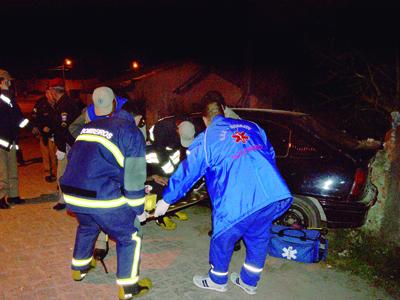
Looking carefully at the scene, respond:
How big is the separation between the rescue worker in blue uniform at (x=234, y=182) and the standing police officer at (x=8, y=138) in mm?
3756

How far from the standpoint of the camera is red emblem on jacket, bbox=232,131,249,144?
10.7 ft

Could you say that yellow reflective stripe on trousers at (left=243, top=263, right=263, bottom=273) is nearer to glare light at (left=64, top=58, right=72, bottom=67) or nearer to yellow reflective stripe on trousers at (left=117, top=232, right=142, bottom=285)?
yellow reflective stripe on trousers at (left=117, top=232, right=142, bottom=285)

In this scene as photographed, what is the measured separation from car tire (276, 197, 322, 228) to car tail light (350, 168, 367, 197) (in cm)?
55

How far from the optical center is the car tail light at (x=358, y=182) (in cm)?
466

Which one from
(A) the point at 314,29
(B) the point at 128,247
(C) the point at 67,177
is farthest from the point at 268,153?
(A) the point at 314,29

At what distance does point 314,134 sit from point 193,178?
2.42 m

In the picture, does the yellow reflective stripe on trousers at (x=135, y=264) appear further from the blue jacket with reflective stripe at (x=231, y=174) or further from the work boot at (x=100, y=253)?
the work boot at (x=100, y=253)

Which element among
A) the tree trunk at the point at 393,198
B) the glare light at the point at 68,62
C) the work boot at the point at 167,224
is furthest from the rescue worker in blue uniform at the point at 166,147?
the glare light at the point at 68,62

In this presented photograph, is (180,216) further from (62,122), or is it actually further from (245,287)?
(62,122)

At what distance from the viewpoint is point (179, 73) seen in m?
16.5

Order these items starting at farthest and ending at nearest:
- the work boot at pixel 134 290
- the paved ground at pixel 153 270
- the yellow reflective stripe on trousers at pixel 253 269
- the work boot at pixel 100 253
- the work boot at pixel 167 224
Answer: the work boot at pixel 167 224
the work boot at pixel 100 253
the paved ground at pixel 153 270
the yellow reflective stripe on trousers at pixel 253 269
the work boot at pixel 134 290

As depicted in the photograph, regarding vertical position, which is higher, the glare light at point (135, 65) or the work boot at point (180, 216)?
the glare light at point (135, 65)

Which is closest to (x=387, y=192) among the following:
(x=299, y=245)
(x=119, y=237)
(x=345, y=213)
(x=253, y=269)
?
(x=345, y=213)

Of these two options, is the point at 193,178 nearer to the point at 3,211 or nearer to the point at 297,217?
the point at 297,217
